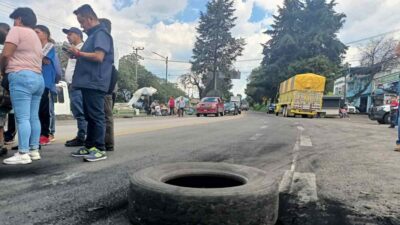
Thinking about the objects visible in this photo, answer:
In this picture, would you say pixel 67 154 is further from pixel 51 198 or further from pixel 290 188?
pixel 290 188

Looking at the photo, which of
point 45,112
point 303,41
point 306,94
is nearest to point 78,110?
point 45,112

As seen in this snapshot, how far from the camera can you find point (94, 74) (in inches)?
185

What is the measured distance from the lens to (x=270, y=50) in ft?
192

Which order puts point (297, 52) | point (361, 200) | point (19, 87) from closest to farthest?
1. point (361, 200)
2. point (19, 87)
3. point (297, 52)

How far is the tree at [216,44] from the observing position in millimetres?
62688

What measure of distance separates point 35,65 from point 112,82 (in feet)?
3.35

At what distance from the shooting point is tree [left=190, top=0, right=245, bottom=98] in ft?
206

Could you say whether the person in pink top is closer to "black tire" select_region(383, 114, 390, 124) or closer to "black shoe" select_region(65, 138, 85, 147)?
"black shoe" select_region(65, 138, 85, 147)

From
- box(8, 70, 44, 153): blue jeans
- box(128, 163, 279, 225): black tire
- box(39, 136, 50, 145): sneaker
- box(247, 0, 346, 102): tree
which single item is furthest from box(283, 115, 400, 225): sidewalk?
box(247, 0, 346, 102): tree

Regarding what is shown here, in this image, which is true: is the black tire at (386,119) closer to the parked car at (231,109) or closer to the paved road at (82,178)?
the paved road at (82,178)

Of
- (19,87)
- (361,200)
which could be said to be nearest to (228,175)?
(361,200)

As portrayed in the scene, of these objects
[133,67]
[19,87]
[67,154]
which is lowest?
[67,154]

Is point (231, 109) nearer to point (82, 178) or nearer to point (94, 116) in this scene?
point (94, 116)

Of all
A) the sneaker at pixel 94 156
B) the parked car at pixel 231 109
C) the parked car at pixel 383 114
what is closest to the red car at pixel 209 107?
the parked car at pixel 231 109
